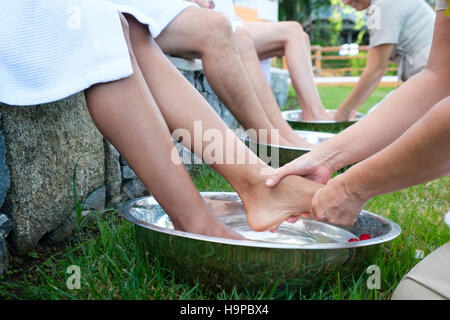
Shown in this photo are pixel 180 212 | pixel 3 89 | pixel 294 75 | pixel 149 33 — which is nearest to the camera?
pixel 3 89

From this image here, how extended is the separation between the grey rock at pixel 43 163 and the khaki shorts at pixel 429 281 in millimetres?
919

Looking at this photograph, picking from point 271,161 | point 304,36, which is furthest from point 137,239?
point 304,36

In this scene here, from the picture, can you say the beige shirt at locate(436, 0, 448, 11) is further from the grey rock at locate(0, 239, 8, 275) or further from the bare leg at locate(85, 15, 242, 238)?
the grey rock at locate(0, 239, 8, 275)

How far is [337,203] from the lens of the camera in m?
1.15

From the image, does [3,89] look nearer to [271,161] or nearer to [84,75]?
[84,75]

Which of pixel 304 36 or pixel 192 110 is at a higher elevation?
pixel 304 36

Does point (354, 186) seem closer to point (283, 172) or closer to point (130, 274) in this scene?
point (283, 172)

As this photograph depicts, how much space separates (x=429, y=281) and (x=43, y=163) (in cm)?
99

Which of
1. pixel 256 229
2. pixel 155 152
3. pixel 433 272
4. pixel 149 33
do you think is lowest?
pixel 256 229

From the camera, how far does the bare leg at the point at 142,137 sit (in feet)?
3.38

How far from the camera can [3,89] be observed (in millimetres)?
1003

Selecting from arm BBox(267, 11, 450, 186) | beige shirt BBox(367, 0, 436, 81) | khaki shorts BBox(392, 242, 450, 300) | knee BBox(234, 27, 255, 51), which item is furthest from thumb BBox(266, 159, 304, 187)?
beige shirt BBox(367, 0, 436, 81)

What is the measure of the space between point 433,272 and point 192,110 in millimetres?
753

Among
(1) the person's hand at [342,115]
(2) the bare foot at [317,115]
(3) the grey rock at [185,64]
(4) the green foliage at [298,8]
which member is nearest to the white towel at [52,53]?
(3) the grey rock at [185,64]
